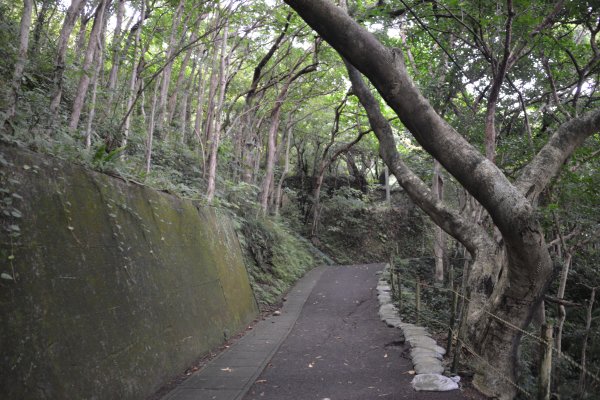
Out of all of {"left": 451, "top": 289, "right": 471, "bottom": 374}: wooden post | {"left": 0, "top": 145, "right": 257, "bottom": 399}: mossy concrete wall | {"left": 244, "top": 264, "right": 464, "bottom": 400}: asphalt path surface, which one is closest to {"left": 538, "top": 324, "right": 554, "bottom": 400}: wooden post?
{"left": 244, "top": 264, "right": 464, "bottom": 400}: asphalt path surface

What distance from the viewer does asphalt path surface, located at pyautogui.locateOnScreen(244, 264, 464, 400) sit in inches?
191

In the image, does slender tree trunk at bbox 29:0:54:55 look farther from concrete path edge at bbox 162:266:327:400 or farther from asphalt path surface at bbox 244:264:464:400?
asphalt path surface at bbox 244:264:464:400

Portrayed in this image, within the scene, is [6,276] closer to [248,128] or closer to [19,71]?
[19,71]

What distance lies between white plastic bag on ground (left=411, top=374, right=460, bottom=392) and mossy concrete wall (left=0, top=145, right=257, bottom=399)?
298cm

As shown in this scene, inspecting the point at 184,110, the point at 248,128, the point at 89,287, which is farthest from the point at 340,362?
the point at 184,110

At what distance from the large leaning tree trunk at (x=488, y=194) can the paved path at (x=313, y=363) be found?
887mm

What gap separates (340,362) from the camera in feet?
20.1

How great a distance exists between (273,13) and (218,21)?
1.91m

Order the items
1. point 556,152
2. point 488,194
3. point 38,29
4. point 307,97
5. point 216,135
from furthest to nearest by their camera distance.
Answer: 1. point 307,97
2. point 216,135
3. point 38,29
4. point 556,152
5. point 488,194

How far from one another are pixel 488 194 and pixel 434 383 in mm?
2283

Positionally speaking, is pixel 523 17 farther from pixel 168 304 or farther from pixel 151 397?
pixel 151 397

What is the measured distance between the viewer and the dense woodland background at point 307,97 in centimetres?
605

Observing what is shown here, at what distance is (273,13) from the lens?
11.1 m

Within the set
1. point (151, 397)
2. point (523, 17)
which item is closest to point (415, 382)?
point (151, 397)
